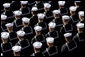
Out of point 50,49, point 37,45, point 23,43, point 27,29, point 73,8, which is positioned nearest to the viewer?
point 37,45

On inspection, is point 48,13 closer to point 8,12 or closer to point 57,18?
point 57,18

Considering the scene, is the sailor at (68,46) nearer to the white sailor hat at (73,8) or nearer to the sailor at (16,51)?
the sailor at (16,51)

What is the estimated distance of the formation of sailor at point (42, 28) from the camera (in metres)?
6.23

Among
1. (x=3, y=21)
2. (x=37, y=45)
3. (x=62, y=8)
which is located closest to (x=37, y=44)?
(x=37, y=45)

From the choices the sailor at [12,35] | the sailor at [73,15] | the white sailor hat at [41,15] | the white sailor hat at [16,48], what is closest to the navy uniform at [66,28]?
the sailor at [73,15]

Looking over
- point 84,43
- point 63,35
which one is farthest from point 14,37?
point 84,43

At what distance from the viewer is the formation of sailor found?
6227 mm

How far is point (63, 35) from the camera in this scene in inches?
262

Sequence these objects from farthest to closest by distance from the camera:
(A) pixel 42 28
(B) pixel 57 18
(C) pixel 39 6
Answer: (C) pixel 39 6
(B) pixel 57 18
(A) pixel 42 28

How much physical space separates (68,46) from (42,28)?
87 centimetres

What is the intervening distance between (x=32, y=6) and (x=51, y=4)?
47 cm

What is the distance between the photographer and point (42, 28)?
686 cm

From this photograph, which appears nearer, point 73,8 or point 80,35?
point 80,35

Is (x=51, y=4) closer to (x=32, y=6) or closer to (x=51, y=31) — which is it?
(x=32, y=6)
